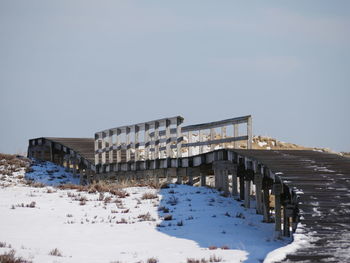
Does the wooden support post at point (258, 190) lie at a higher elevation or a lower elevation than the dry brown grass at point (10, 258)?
higher

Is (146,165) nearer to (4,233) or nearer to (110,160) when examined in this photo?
(110,160)

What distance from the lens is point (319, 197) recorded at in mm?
12461

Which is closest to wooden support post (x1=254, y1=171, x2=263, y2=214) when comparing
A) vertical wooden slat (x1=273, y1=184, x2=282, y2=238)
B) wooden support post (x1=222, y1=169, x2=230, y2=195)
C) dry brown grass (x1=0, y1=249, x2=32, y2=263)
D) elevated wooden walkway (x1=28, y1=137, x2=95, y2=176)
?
vertical wooden slat (x1=273, y1=184, x2=282, y2=238)

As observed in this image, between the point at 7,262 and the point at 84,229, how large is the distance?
17.4 ft

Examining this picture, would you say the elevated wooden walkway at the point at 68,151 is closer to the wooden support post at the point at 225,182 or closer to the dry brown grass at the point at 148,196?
the dry brown grass at the point at 148,196

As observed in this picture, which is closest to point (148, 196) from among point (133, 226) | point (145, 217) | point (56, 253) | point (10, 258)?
point (145, 217)

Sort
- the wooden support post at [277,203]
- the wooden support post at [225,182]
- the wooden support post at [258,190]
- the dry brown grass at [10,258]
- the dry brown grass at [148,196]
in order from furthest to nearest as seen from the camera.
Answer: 1. the wooden support post at [225,182]
2. the dry brown grass at [148,196]
3. the wooden support post at [258,190]
4. the wooden support post at [277,203]
5. the dry brown grass at [10,258]

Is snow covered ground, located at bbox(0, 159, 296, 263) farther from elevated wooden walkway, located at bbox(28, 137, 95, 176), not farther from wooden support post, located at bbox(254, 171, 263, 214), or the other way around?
elevated wooden walkway, located at bbox(28, 137, 95, 176)

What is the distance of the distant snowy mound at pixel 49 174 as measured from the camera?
109ft

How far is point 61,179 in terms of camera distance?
34625 mm

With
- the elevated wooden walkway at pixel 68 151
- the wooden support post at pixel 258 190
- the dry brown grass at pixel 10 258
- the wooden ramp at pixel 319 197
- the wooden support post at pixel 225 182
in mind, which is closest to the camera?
the wooden ramp at pixel 319 197

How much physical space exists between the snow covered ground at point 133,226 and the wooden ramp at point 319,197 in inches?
49.5

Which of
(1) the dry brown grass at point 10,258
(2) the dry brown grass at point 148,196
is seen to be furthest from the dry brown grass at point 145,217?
(1) the dry brown grass at point 10,258

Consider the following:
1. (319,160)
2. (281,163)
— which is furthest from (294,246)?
(319,160)
